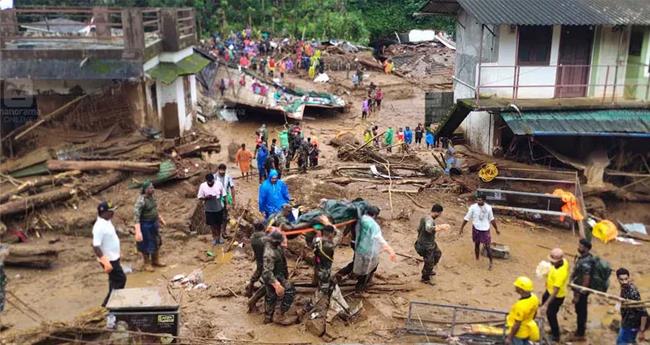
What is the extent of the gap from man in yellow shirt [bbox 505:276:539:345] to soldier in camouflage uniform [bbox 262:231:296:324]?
125 inches

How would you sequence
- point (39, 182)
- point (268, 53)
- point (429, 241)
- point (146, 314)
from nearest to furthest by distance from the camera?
1. point (146, 314)
2. point (429, 241)
3. point (39, 182)
4. point (268, 53)

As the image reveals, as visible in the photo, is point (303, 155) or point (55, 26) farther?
point (55, 26)

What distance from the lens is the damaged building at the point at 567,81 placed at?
1522cm

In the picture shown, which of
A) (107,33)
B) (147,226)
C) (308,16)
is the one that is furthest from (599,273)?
(308,16)

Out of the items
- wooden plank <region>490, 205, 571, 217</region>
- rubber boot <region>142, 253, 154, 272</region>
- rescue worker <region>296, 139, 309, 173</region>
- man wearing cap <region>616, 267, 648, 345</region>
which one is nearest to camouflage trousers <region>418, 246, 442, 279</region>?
man wearing cap <region>616, 267, 648, 345</region>

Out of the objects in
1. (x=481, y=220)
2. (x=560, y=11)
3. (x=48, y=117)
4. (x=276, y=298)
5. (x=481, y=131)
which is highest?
(x=560, y=11)

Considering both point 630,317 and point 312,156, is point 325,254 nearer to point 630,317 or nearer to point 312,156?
point 630,317

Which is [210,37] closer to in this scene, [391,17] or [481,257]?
[391,17]

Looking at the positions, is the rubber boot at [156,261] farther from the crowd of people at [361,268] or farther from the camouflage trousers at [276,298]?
the camouflage trousers at [276,298]

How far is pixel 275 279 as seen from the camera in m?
8.70

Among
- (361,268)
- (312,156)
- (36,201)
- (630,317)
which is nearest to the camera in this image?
(630,317)

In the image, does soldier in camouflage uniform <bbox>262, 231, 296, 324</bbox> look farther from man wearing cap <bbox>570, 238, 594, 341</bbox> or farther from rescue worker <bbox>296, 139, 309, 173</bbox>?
rescue worker <bbox>296, 139, 309, 173</bbox>

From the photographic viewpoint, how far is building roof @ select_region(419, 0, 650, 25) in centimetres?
1498

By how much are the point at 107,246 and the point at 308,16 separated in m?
41.2
